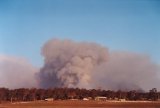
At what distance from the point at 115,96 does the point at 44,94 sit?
63.9 ft

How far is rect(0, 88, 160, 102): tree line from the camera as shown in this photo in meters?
82.7

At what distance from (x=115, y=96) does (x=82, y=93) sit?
887 centimetres

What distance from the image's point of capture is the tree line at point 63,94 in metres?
82.7

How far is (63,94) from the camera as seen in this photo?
286ft

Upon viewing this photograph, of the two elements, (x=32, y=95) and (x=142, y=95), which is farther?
(x=142, y=95)

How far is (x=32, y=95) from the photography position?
8362 cm

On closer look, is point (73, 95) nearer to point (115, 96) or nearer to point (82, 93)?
point (82, 93)

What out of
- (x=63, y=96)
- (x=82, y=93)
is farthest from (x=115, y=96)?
(x=63, y=96)

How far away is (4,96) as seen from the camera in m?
81.9

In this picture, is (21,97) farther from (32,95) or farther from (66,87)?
(66,87)

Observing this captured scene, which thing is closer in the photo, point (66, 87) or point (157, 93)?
point (157, 93)

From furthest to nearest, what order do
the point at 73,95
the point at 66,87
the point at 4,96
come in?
the point at 66,87 → the point at 73,95 → the point at 4,96

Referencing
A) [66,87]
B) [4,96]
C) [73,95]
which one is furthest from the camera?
[66,87]

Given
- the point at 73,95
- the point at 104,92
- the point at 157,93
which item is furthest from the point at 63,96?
the point at 157,93
